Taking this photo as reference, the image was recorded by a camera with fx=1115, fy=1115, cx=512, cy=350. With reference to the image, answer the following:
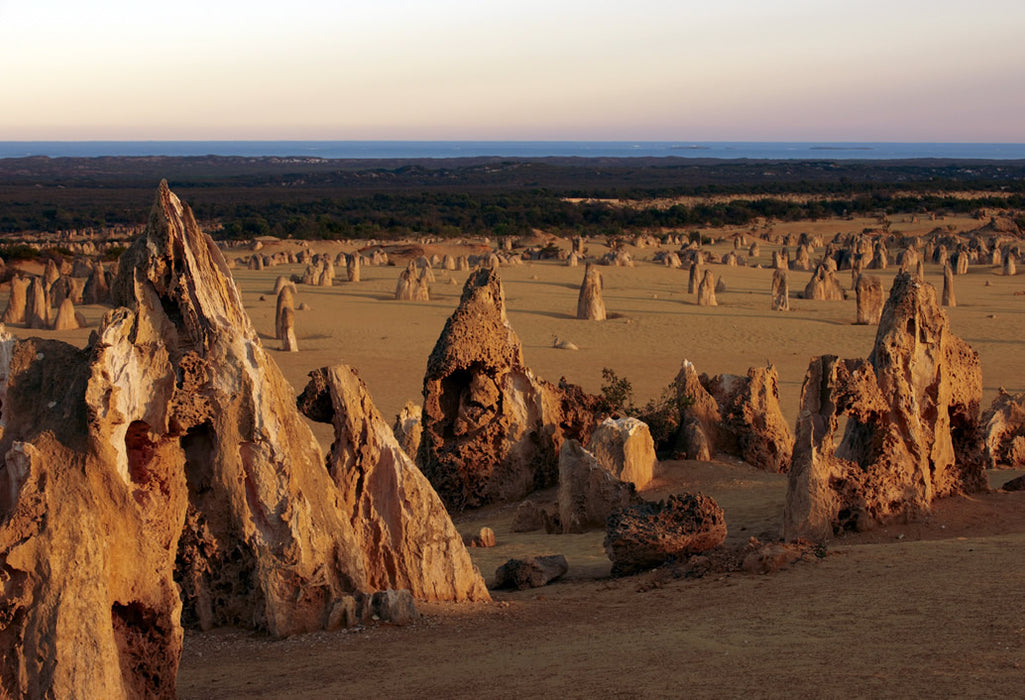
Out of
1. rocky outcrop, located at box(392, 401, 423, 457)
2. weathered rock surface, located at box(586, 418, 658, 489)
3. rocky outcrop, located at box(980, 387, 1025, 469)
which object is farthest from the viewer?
rocky outcrop, located at box(392, 401, 423, 457)

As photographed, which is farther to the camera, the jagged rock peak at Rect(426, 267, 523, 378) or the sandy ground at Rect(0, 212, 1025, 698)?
the jagged rock peak at Rect(426, 267, 523, 378)

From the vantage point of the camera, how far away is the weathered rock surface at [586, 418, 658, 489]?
12031 millimetres

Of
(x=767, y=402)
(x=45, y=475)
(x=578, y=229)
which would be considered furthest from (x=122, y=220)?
(x=45, y=475)

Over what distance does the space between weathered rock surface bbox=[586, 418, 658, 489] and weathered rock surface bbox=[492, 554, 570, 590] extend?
333cm

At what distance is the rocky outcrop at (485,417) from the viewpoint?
1233cm

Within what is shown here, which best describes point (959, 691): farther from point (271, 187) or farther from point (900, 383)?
point (271, 187)

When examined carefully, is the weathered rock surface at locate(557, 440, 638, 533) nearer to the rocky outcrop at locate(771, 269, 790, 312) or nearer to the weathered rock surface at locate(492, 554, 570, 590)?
the weathered rock surface at locate(492, 554, 570, 590)

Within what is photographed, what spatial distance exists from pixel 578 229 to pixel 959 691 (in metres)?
59.7

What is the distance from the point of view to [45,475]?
521 cm

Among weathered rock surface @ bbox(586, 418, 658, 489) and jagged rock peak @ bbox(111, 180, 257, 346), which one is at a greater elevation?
jagged rock peak @ bbox(111, 180, 257, 346)

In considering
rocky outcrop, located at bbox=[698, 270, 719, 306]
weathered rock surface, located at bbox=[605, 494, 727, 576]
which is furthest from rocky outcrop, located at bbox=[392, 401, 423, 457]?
rocky outcrop, located at bbox=[698, 270, 719, 306]

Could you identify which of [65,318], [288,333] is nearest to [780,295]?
[288,333]

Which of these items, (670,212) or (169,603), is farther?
(670,212)

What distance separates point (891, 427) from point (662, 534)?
2.51 metres
